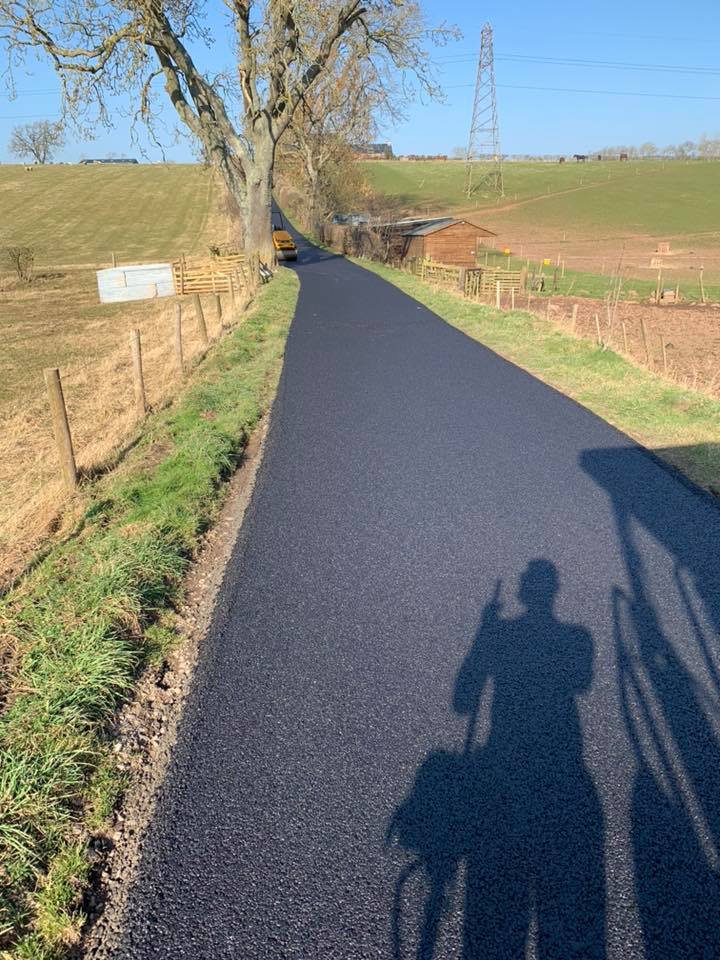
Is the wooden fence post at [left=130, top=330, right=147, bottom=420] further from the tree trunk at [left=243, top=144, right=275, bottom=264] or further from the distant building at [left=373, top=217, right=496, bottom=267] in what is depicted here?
the distant building at [left=373, top=217, right=496, bottom=267]

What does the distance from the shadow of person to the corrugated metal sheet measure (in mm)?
28819

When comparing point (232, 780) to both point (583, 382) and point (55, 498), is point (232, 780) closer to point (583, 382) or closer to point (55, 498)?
point (55, 498)

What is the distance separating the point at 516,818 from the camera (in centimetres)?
290

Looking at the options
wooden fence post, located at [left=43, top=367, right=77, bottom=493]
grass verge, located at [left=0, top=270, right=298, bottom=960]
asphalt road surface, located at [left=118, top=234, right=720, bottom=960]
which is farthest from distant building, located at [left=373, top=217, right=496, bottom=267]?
asphalt road surface, located at [left=118, top=234, right=720, bottom=960]

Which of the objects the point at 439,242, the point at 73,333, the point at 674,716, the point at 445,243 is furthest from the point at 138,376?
the point at 445,243

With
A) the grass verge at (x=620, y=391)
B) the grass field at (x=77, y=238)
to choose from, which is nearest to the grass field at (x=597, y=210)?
the grass field at (x=77, y=238)

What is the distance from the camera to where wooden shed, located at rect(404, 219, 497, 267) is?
40750mm

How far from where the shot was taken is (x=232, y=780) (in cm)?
315

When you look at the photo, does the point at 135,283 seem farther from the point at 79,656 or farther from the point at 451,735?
the point at 451,735

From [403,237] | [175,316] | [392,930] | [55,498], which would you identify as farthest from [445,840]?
[403,237]

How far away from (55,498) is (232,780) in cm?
451

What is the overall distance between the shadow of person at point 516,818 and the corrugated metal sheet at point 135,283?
94.5 ft

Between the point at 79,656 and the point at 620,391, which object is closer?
the point at 79,656

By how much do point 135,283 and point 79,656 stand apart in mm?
28934
